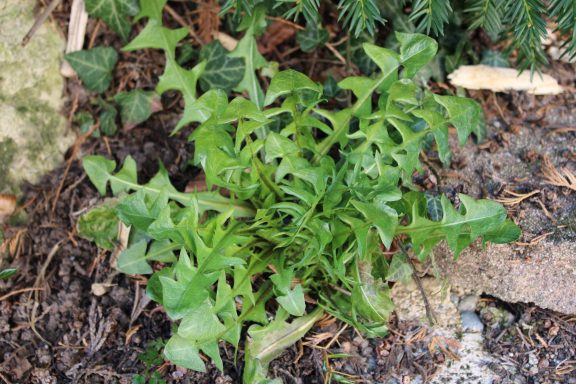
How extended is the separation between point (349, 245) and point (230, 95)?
0.79 metres

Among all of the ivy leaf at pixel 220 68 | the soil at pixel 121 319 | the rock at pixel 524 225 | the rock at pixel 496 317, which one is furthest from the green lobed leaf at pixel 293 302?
the ivy leaf at pixel 220 68

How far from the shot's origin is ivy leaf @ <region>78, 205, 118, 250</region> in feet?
7.01

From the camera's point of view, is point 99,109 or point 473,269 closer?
point 473,269

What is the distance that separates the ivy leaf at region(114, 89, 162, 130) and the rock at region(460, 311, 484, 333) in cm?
119

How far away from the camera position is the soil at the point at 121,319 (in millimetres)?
1931

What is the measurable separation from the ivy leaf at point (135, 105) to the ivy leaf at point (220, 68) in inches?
7.4

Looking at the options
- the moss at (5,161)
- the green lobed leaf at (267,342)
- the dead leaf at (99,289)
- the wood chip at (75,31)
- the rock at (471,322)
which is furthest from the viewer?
the wood chip at (75,31)

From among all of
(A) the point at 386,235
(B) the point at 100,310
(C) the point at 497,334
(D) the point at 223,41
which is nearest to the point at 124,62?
(D) the point at 223,41

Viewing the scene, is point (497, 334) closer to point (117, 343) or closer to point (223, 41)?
point (117, 343)

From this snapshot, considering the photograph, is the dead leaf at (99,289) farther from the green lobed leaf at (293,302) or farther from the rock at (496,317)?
the rock at (496,317)

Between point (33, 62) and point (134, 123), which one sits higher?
point (33, 62)

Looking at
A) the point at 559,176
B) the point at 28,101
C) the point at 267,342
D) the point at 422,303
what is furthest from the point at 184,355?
the point at 559,176

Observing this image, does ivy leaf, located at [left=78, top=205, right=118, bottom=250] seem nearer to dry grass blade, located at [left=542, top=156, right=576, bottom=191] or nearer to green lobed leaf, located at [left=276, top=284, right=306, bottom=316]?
green lobed leaf, located at [left=276, top=284, right=306, bottom=316]

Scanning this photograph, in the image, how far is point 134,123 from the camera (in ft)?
7.53
